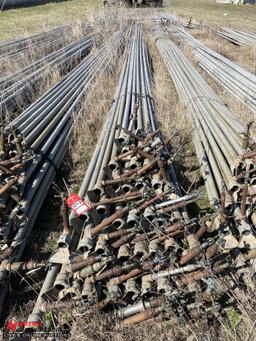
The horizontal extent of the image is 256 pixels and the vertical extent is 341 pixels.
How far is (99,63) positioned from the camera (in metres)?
8.27

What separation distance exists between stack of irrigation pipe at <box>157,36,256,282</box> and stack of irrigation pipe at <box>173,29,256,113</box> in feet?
1.83

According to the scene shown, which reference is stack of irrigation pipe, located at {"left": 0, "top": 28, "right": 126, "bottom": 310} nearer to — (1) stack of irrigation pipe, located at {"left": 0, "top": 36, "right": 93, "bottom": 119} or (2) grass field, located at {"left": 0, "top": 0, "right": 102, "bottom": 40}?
(1) stack of irrigation pipe, located at {"left": 0, "top": 36, "right": 93, "bottom": 119}

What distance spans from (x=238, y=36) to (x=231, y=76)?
6045 millimetres

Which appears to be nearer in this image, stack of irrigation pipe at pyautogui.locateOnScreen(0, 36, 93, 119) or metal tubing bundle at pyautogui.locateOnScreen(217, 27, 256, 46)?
stack of irrigation pipe at pyautogui.locateOnScreen(0, 36, 93, 119)

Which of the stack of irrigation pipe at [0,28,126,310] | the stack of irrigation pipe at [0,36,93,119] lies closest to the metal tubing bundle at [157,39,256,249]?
the stack of irrigation pipe at [0,28,126,310]

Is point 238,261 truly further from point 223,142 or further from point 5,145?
point 5,145

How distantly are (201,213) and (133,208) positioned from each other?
1.08 m

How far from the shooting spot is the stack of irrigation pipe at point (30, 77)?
6043 mm

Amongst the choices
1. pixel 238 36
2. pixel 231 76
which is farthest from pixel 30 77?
pixel 238 36

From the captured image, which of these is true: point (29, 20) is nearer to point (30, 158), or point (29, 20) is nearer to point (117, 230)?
point (30, 158)

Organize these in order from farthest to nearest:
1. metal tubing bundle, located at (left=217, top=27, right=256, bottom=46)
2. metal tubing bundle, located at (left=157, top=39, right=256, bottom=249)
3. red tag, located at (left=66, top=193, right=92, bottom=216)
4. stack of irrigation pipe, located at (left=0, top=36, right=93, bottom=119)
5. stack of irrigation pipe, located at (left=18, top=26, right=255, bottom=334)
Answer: metal tubing bundle, located at (left=217, top=27, right=256, bottom=46) → stack of irrigation pipe, located at (left=0, top=36, right=93, bottom=119) → metal tubing bundle, located at (left=157, top=39, right=256, bottom=249) → red tag, located at (left=66, top=193, right=92, bottom=216) → stack of irrigation pipe, located at (left=18, top=26, right=255, bottom=334)

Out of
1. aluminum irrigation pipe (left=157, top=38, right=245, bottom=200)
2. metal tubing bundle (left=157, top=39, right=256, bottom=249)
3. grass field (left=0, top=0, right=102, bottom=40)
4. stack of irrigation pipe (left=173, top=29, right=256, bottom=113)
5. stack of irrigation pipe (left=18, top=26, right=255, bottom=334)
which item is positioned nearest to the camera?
stack of irrigation pipe (left=18, top=26, right=255, bottom=334)

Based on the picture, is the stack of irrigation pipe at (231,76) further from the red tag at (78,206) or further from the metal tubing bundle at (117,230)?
the red tag at (78,206)

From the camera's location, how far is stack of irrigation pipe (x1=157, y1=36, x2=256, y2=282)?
3060 millimetres
